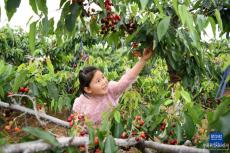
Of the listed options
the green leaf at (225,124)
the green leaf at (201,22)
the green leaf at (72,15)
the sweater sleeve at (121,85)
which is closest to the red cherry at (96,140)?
the green leaf at (225,124)

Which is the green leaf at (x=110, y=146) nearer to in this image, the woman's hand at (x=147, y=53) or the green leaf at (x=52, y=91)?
the green leaf at (x=52, y=91)

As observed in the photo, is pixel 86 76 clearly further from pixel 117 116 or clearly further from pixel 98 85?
pixel 117 116

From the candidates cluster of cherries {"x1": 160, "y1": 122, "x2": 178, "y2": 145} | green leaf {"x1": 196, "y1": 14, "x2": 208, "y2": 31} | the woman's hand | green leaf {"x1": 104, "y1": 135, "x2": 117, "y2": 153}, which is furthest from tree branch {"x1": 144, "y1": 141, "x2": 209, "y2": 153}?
the woman's hand

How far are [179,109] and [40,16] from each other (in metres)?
0.61

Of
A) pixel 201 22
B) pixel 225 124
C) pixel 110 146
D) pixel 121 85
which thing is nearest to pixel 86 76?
pixel 121 85

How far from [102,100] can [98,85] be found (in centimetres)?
9

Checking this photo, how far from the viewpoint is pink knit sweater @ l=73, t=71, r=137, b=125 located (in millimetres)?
1904

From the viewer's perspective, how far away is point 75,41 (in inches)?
229

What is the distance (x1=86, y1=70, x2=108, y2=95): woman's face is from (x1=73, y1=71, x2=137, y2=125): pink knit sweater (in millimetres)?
31

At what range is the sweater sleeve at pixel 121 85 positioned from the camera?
1902 millimetres

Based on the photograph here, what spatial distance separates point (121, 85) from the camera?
1930 millimetres

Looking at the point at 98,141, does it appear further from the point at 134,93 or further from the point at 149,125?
the point at 134,93

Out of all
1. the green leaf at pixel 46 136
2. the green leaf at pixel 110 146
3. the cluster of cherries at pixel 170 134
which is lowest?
the cluster of cherries at pixel 170 134

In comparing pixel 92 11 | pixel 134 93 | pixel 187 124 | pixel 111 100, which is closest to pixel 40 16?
pixel 92 11
